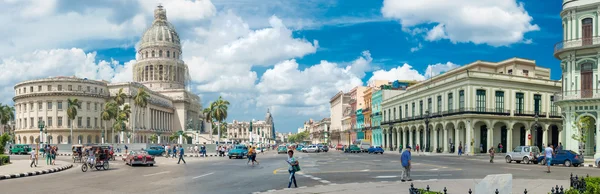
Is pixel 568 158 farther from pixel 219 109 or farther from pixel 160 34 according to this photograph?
pixel 160 34

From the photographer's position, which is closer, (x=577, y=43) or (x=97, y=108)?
(x=577, y=43)

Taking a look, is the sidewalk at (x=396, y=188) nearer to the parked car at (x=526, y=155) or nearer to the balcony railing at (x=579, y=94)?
the parked car at (x=526, y=155)

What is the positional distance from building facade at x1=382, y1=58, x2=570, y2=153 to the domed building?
6024 centimetres

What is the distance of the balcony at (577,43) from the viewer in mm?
41281

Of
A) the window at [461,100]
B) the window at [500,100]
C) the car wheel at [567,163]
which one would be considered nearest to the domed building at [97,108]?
the window at [461,100]

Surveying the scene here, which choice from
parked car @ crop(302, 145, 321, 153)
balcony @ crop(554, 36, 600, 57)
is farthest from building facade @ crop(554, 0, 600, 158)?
parked car @ crop(302, 145, 321, 153)

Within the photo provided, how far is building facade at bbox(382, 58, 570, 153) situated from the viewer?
191 ft

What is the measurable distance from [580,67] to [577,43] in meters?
2.11

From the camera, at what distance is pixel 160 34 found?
164 m

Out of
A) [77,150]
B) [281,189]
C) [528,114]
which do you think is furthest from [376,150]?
[281,189]

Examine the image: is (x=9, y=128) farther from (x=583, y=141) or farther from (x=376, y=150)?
(x=583, y=141)

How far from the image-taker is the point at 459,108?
59.3m

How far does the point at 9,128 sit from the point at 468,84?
494 ft

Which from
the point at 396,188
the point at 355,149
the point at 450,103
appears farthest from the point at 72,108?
the point at 396,188
